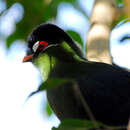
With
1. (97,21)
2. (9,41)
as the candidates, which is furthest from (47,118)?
(97,21)

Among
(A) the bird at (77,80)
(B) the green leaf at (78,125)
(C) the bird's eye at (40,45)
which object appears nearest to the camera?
(B) the green leaf at (78,125)

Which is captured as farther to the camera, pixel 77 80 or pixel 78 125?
pixel 77 80

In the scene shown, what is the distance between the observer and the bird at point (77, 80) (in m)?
2.09

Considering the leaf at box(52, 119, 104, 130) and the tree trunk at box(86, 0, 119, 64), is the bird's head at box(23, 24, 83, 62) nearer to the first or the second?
the tree trunk at box(86, 0, 119, 64)

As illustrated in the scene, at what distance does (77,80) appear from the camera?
7.17 feet

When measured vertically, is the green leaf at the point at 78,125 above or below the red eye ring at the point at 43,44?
below

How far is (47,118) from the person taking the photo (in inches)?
145

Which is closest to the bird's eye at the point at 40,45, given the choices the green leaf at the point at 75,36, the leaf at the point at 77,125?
the green leaf at the point at 75,36

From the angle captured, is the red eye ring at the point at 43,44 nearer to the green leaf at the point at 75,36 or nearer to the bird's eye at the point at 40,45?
the bird's eye at the point at 40,45

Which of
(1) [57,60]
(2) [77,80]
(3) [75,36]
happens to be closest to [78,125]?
(2) [77,80]

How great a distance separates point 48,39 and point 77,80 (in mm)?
475

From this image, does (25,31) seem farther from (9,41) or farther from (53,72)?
(53,72)

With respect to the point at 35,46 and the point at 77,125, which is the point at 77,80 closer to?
the point at 35,46

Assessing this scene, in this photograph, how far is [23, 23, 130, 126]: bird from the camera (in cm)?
209
